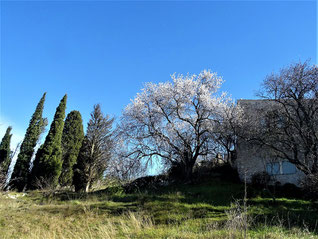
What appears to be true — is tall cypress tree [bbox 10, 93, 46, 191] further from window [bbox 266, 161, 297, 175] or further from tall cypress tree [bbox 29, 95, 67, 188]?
window [bbox 266, 161, 297, 175]

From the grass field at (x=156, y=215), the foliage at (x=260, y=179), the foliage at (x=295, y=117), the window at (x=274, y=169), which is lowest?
the grass field at (x=156, y=215)

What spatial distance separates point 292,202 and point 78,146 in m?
19.8

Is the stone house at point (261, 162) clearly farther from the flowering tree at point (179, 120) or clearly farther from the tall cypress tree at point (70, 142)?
the tall cypress tree at point (70, 142)

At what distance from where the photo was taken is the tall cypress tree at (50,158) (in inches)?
762

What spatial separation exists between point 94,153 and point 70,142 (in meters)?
3.47

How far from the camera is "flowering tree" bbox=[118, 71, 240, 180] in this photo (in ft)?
52.9

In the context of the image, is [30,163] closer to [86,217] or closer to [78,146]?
[78,146]

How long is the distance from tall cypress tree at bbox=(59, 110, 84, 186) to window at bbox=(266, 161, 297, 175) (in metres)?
17.7

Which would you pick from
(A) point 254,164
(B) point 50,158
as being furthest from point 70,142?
(A) point 254,164

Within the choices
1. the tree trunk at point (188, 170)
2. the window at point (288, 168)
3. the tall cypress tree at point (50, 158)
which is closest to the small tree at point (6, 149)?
the tall cypress tree at point (50, 158)

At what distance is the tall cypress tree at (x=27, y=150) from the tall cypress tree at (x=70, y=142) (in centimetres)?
341

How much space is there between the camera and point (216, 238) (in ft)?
14.4

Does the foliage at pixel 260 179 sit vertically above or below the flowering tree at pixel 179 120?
below

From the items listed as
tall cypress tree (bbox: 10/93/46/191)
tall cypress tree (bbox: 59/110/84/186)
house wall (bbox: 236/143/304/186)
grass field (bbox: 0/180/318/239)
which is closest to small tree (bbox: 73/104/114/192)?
tall cypress tree (bbox: 59/110/84/186)
